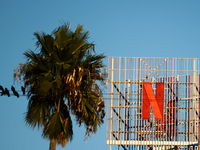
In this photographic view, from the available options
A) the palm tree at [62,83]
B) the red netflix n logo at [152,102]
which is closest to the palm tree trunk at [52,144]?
the palm tree at [62,83]

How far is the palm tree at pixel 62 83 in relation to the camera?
743 inches

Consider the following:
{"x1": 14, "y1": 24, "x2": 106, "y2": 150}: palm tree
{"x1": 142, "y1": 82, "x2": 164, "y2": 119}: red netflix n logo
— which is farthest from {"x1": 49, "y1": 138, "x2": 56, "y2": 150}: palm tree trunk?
{"x1": 142, "y1": 82, "x2": 164, "y2": 119}: red netflix n logo

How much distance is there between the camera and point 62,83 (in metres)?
19.4

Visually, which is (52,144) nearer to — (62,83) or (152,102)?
(62,83)

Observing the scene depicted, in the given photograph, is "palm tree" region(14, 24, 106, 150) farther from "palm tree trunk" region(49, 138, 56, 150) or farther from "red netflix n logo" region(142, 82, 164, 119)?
"red netflix n logo" region(142, 82, 164, 119)

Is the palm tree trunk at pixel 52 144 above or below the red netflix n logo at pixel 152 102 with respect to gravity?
below

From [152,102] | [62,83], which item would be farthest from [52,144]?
[152,102]

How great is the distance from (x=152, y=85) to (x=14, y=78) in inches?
409

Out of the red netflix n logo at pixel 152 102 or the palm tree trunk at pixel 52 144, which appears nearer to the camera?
the palm tree trunk at pixel 52 144

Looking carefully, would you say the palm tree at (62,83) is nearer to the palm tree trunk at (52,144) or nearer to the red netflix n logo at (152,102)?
the palm tree trunk at (52,144)

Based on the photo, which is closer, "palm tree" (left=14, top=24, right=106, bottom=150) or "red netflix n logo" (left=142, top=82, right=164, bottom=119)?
"palm tree" (left=14, top=24, right=106, bottom=150)

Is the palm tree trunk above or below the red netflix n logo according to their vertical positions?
below

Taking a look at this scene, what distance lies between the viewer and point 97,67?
798 inches

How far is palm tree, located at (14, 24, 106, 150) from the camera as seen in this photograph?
1888 cm
